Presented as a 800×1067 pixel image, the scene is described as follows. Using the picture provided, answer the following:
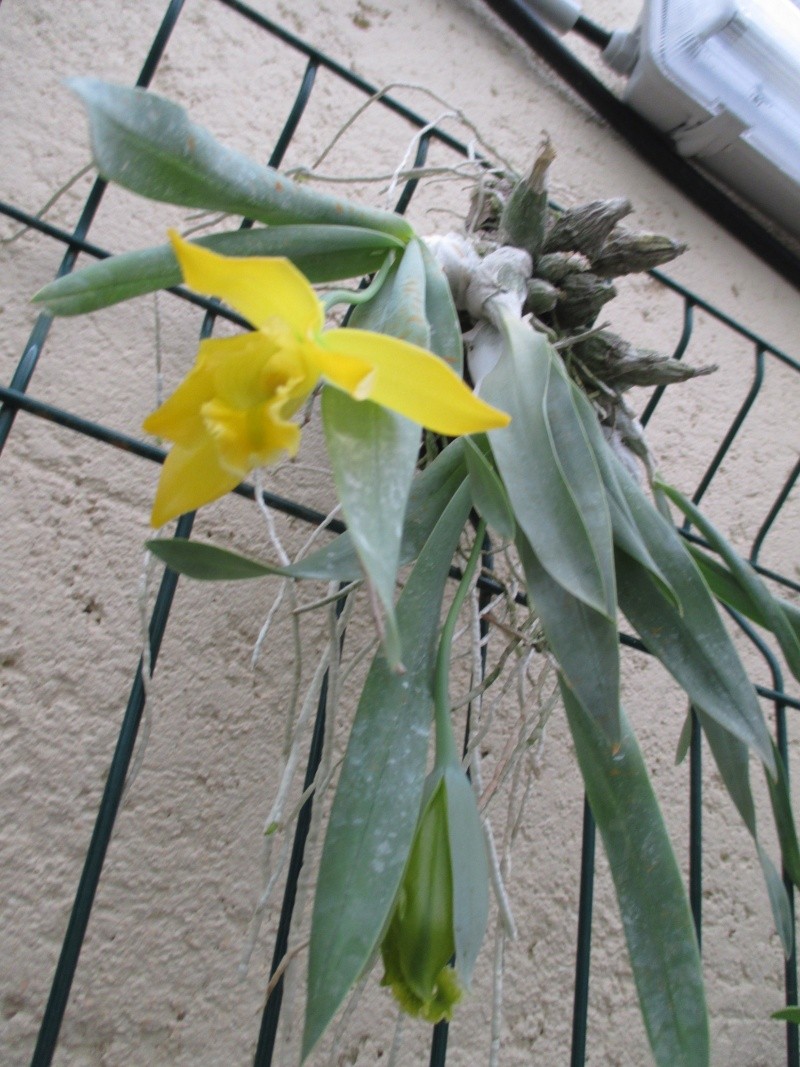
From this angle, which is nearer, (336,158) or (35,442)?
(35,442)

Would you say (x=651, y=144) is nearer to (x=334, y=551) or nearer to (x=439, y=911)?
(x=334, y=551)

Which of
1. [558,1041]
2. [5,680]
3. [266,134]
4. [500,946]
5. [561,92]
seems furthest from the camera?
[561,92]

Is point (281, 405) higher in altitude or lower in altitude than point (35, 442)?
lower

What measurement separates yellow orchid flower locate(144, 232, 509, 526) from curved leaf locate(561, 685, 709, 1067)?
0.74 feet

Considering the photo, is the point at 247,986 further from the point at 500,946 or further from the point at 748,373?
the point at 748,373

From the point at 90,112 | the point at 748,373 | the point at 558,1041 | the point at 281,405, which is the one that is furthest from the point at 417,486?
the point at 748,373

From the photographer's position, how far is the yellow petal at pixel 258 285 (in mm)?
366

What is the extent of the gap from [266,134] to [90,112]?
0.66 meters

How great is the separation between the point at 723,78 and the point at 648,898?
1401mm

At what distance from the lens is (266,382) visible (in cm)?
42

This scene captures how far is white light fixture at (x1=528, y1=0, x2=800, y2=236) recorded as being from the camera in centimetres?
134

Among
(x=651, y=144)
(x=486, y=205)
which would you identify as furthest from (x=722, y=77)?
(x=486, y=205)

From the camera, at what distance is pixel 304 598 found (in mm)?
865

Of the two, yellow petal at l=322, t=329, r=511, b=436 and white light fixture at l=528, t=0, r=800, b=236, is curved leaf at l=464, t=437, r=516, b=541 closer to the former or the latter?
yellow petal at l=322, t=329, r=511, b=436
